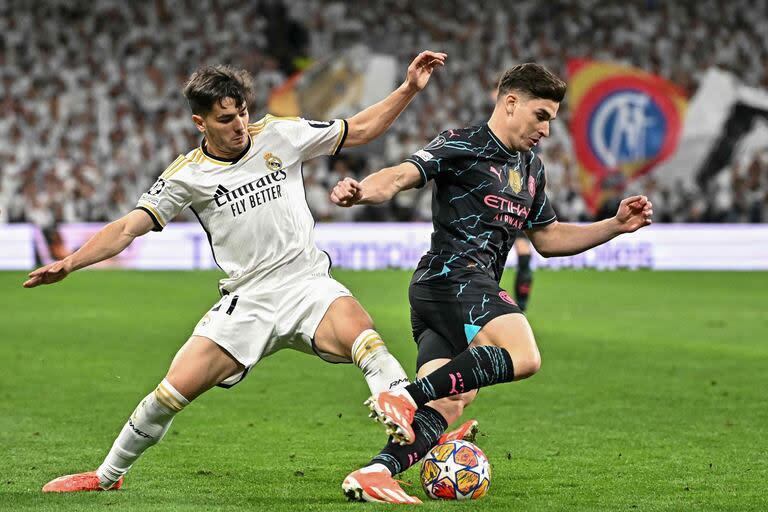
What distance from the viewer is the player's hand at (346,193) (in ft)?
17.7

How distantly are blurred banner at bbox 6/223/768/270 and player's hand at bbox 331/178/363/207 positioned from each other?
18.2 meters

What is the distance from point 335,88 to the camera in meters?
26.8

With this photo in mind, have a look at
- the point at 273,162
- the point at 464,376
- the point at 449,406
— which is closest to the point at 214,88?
the point at 273,162

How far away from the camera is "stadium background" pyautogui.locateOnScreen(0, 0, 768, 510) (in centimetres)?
702

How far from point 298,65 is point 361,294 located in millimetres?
11926

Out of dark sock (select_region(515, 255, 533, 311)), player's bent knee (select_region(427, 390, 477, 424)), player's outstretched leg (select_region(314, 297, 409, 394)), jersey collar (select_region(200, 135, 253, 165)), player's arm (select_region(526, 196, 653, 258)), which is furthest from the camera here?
dark sock (select_region(515, 255, 533, 311))

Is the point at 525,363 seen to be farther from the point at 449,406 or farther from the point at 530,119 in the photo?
the point at 530,119

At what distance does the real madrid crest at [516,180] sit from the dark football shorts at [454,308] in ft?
1.57

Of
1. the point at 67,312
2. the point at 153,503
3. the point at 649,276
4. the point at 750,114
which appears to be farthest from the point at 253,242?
the point at 750,114

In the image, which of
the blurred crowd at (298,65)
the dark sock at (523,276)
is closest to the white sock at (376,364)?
the dark sock at (523,276)

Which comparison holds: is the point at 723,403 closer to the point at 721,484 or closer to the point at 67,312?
the point at 721,484

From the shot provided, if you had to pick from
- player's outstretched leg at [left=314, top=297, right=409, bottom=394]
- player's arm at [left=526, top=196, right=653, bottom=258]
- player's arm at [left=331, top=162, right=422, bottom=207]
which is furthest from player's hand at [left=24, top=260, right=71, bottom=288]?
player's arm at [left=526, top=196, right=653, bottom=258]

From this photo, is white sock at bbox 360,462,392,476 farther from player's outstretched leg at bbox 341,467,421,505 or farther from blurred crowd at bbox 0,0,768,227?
blurred crowd at bbox 0,0,768,227

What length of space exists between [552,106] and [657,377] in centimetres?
540
